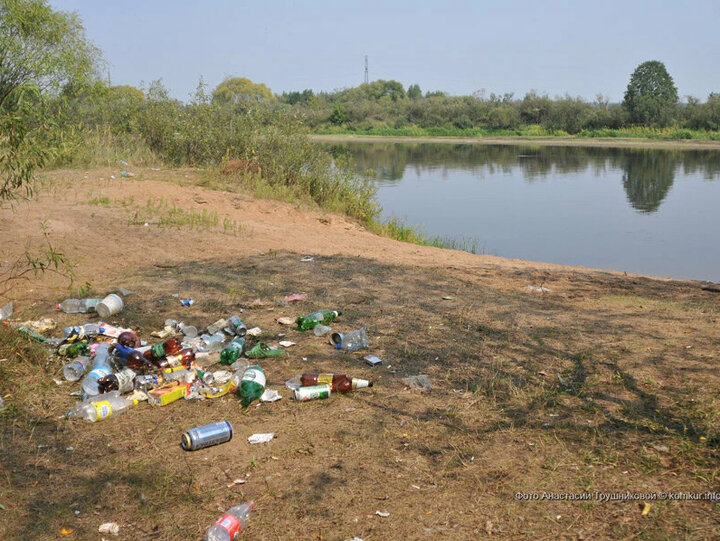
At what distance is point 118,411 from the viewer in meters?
3.44

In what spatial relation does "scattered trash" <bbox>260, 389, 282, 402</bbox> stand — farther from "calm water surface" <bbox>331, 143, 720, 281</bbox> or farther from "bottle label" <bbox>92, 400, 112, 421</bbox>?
"calm water surface" <bbox>331, 143, 720, 281</bbox>

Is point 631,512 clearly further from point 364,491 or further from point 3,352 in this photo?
point 3,352

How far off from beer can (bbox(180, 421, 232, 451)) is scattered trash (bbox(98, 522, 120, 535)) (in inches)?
22.6

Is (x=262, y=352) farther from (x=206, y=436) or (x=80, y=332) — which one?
(x=80, y=332)

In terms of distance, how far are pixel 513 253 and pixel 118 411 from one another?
33.7 ft

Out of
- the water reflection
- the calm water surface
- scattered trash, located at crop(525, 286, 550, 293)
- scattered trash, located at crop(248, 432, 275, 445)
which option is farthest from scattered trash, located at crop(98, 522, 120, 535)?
the water reflection

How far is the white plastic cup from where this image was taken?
4.75 m

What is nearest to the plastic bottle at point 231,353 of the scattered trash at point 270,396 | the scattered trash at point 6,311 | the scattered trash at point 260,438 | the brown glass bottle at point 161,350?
the brown glass bottle at point 161,350

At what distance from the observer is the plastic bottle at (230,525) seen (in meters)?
2.43

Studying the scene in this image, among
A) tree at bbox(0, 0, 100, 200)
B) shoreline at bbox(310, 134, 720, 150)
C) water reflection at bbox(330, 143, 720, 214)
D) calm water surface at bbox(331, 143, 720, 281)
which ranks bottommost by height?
calm water surface at bbox(331, 143, 720, 281)

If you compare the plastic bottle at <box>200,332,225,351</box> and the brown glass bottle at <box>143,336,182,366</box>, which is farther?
the plastic bottle at <box>200,332,225,351</box>

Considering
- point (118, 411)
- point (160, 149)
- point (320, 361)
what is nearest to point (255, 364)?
point (320, 361)

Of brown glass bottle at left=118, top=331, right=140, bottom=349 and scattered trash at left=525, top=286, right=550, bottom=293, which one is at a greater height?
brown glass bottle at left=118, top=331, right=140, bottom=349

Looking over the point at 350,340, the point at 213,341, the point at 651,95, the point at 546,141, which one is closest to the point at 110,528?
the point at 213,341
